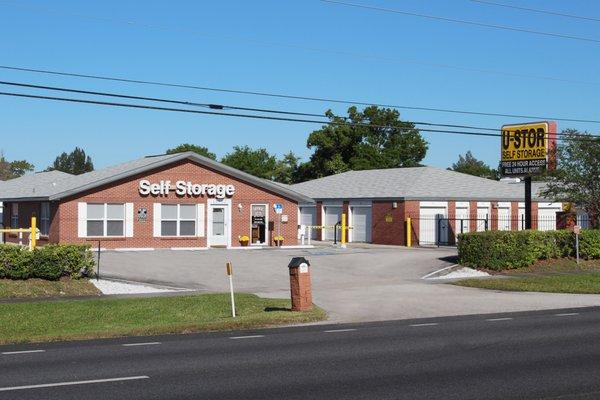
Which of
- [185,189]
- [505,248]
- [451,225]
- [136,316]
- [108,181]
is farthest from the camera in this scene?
[451,225]

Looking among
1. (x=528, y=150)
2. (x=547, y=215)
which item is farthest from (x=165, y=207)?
(x=547, y=215)

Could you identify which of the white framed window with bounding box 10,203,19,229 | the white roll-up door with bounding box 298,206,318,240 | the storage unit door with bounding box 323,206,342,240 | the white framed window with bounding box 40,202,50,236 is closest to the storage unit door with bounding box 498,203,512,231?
the storage unit door with bounding box 323,206,342,240

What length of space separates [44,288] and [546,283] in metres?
16.0

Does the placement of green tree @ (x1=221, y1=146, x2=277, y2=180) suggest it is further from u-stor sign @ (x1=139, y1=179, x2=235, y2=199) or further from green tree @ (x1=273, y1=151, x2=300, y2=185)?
u-stor sign @ (x1=139, y1=179, x2=235, y2=199)

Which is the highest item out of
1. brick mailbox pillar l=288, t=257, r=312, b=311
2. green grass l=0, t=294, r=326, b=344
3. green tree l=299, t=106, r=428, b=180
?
green tree l=299, t=106, r=428, b=180

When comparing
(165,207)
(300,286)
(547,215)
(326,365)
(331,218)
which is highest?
(165,207)

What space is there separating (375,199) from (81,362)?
3655 cm

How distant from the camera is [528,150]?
3703cm

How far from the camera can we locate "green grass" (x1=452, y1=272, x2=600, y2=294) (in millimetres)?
26438

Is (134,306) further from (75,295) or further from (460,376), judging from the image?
(460,376)

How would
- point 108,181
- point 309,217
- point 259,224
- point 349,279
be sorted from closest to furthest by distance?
point 349,279 → point 108,181 → point 259,224 → point 309,217

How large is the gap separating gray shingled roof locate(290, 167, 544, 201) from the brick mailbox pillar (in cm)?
2670

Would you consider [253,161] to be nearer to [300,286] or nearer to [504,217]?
[504,217]

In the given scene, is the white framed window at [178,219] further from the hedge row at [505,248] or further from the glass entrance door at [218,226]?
the hedge row at [505,248]
